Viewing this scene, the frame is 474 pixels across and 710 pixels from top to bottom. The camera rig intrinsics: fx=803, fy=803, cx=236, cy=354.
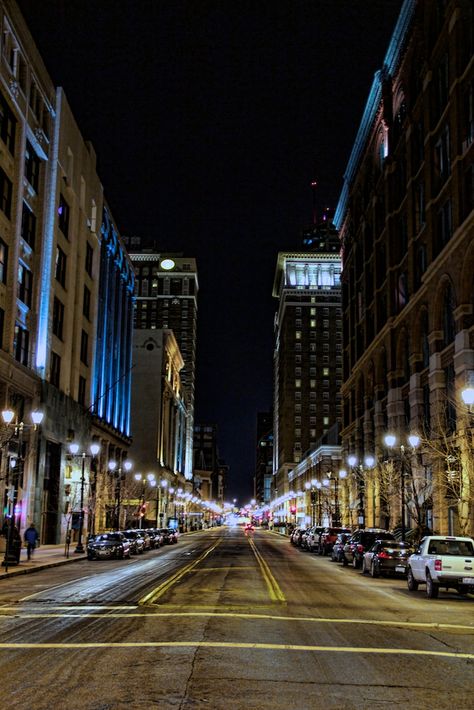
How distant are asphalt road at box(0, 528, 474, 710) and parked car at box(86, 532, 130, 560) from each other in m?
18.9

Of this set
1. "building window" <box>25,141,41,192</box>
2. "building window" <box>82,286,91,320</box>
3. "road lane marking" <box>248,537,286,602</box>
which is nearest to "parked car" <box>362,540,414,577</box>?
"road lane marking" <box>248,537,286,602</box>

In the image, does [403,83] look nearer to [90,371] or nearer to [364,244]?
[364,244]

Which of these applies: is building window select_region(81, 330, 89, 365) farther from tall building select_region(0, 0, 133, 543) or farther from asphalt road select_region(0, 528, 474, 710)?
asphalt road select_region(0, 528, 474, 710)

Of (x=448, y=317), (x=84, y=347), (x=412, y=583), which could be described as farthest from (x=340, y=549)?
(x=84, y=347)

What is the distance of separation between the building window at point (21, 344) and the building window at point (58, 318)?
18.9ft

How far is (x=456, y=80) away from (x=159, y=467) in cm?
7789

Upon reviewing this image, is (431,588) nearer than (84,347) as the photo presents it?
Yes

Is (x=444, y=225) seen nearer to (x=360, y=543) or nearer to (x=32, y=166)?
(x=360, y=543)

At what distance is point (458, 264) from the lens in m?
46.3

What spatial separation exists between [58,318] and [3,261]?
41.3 feet

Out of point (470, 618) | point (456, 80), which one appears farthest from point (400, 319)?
point (470, 618)

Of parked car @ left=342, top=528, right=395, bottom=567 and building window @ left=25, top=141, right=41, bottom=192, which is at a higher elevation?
building window @ left=25, top=141, right=41, bottom=192

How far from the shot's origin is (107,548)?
42.9 meters

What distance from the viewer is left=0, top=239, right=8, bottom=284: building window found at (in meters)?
46.3
